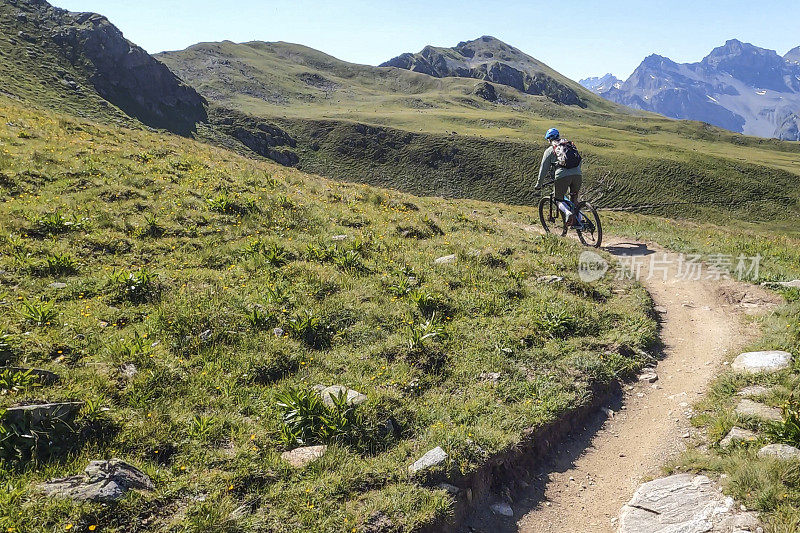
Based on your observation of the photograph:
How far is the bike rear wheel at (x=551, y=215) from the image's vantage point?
17594 millimetres

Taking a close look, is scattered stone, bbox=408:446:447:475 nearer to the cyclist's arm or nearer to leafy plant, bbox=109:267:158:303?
leafy plant, bbox=109:267:158:303

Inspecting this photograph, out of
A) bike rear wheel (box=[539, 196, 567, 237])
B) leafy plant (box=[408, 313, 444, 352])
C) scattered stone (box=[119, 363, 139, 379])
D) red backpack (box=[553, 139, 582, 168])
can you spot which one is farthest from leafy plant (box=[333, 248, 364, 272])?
bike rear wheel (box=[539, 196, 567, 237])

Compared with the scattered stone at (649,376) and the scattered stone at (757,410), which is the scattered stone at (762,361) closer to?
the scattered stone at (757,410)

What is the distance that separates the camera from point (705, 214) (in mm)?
110688

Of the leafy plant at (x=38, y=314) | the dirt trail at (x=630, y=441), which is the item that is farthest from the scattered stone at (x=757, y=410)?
the leafy plant at (x=38, y=314)

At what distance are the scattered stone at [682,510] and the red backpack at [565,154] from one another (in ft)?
37.5

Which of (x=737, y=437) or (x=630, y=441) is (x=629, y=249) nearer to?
(x=630, y=441)

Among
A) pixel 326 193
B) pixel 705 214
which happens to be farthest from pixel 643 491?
pixel 705 214

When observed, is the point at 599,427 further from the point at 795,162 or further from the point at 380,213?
the point at 795,162

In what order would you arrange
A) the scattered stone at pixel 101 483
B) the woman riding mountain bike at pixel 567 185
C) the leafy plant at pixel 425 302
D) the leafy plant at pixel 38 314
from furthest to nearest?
the woman riding mountain bike at pixel 567 185, the leafy plant at pixel 425 302, the leafy plant at pixel 38 314, the scattered stone at pixel 101 483

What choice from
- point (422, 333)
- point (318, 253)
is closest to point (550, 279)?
point (422, 333)

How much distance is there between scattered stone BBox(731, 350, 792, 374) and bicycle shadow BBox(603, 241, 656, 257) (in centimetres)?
855

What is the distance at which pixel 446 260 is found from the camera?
12.9m

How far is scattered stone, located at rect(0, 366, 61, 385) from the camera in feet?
21.3
